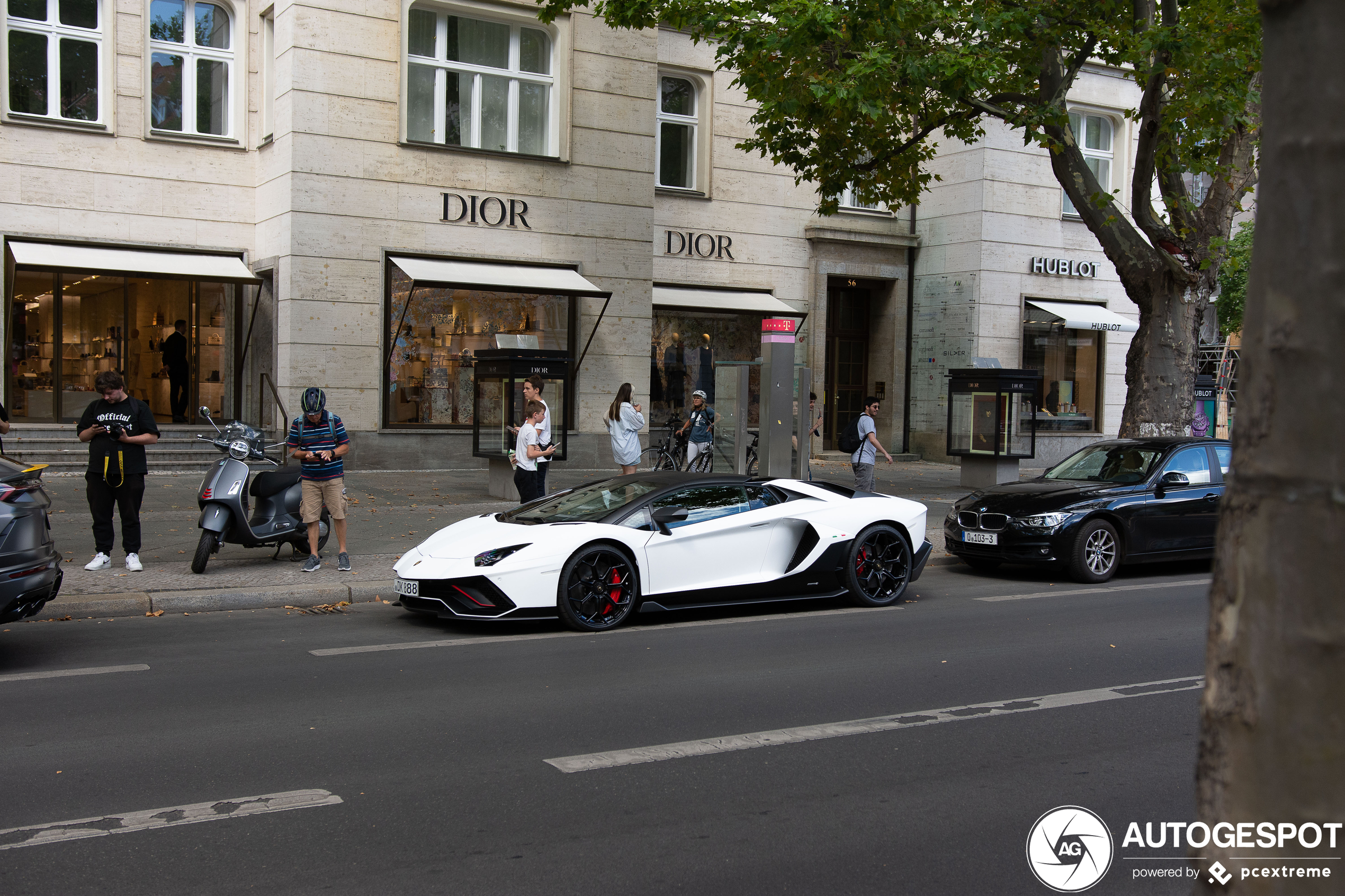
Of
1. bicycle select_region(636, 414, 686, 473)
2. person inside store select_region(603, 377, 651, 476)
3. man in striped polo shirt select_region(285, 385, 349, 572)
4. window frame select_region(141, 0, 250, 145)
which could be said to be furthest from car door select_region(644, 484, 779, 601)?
window frame select_region(141, 0, 250, 145)

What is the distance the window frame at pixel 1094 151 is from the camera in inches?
1069

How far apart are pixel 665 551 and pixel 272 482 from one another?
13.8ft

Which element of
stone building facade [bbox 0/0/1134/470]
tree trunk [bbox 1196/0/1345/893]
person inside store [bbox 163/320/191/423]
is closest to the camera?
tree trunk [bbox 1196/0/1345/893]

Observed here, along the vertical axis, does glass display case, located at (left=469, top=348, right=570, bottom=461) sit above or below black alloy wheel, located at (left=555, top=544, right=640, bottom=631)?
above

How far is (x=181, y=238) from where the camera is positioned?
64.8 feet

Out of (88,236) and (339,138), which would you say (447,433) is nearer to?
(339,138)

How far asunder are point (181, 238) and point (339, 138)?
330cm

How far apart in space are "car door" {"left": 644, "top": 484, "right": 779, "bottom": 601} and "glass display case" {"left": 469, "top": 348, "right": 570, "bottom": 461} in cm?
709

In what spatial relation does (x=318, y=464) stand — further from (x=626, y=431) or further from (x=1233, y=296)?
(x=1233, y=296)

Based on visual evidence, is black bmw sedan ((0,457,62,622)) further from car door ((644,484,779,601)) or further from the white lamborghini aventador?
car door ((644,484,779,601))

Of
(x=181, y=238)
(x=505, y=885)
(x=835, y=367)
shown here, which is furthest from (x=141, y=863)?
(x=835, y=367)

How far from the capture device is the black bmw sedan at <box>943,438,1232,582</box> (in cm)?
1140

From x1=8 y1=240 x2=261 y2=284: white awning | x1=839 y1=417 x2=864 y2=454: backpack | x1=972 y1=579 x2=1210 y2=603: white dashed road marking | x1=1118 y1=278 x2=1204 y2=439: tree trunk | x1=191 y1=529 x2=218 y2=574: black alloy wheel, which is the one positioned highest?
x1=8 y1=240 x2=261 y2=284: white awning

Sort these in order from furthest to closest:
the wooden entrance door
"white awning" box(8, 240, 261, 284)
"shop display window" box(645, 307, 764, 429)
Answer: the wooden entrance door → "shop display window" box(645, 307, 764, 429) → "white awning" box(8, 240, 261, 284)
